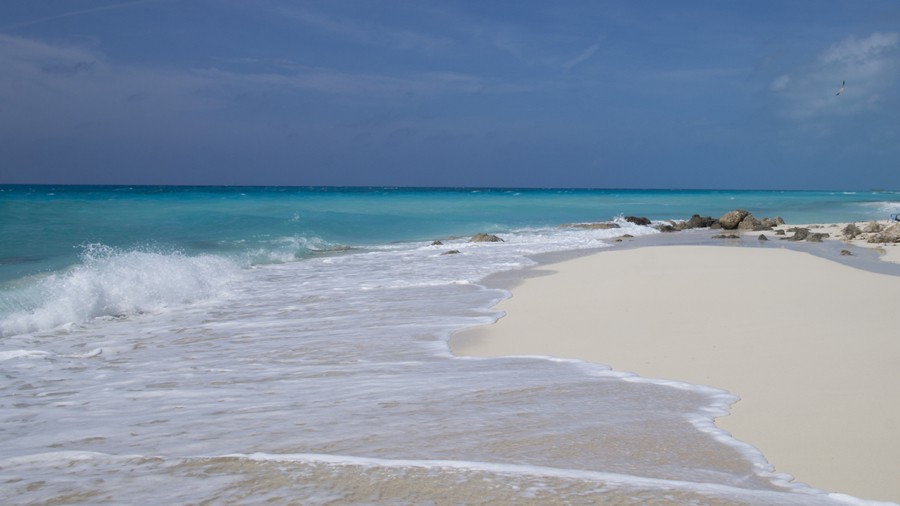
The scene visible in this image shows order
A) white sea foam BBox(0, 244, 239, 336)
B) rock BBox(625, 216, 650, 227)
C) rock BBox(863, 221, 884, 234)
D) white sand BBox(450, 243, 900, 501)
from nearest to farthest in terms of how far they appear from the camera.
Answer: white sand BBox(450, 243, 900, 501), white sea foam BBox(0, 244, 239, 336), rock BBox(863, 221, 884, 234), rock BBox(625, 216, 650, 227)

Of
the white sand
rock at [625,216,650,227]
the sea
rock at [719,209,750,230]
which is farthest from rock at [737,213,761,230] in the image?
the sea

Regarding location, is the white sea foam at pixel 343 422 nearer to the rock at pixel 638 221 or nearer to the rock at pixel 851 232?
the rock at pixel 851 232

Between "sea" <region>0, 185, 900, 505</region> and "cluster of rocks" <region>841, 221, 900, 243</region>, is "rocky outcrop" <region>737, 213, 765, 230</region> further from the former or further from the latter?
"sea" <region>0, 185, 900, 505</region>

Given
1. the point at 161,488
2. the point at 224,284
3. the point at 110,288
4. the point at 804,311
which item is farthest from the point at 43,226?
the point at 804,311

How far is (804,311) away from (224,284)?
8.77 metres

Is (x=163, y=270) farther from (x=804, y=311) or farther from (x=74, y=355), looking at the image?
(x=804, y=311)

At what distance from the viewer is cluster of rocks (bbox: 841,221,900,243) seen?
46.1ft

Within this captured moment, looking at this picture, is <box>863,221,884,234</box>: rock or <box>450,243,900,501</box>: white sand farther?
<box>863,221,884,234</box>: rock

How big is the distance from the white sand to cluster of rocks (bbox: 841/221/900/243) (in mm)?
6297

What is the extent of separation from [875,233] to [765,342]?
580 inches

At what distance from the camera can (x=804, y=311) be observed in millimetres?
Result: 6012

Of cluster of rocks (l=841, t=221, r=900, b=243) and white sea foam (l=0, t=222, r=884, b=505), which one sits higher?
cluster of rocks (l=841, t=221, r=900, b=243)

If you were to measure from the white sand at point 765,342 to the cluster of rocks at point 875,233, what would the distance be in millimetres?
6297

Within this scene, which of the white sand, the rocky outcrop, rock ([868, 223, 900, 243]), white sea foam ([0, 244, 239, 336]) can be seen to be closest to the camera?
the white sand
